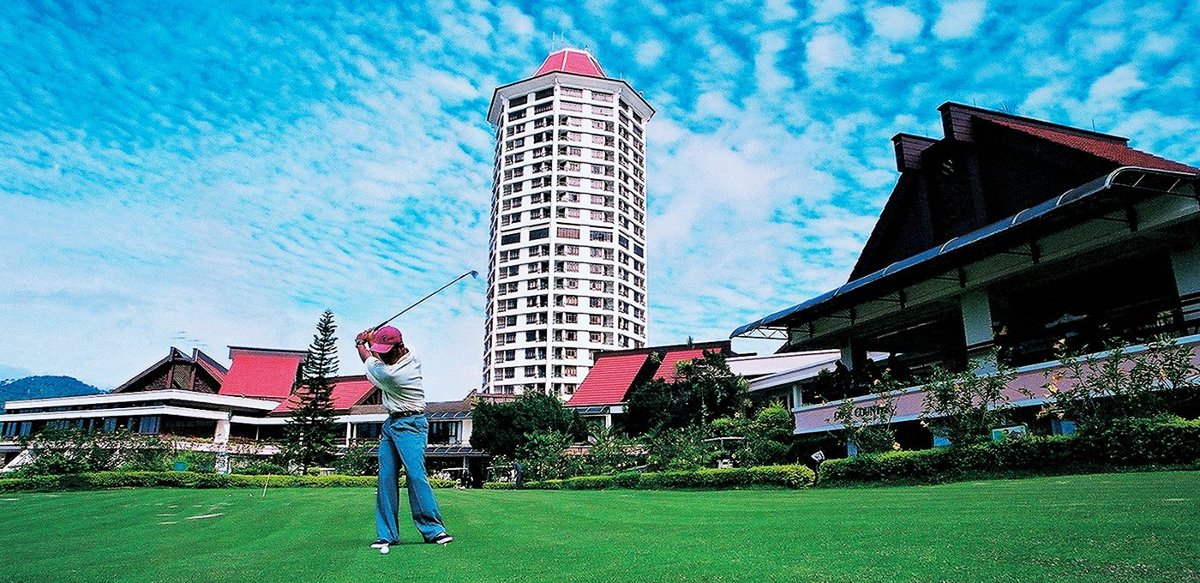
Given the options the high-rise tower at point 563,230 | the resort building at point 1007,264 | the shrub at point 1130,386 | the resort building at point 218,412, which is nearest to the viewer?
the shrub at point 1130,386

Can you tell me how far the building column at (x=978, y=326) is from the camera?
1958 centimetres

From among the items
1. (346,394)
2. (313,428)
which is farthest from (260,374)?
(313,428)

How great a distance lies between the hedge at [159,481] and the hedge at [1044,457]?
16666mm

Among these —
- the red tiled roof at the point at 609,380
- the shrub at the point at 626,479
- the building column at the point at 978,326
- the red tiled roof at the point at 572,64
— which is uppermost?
the red tiled roof at the point at 572,64

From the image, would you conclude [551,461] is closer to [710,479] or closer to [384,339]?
[710,479]

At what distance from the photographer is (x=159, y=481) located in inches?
1160

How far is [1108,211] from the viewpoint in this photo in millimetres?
15867

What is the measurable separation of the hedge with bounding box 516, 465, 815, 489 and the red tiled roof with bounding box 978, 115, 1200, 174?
9731mm

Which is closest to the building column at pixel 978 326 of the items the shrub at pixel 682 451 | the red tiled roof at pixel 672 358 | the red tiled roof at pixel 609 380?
the shrub at pixel 682 451

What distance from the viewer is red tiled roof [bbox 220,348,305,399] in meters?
68.9

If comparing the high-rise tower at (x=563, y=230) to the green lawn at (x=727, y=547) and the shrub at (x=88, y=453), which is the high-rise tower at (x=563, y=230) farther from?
the green lawn at (x=727, y=547)

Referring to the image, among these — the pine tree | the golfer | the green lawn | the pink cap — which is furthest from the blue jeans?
the pine tree

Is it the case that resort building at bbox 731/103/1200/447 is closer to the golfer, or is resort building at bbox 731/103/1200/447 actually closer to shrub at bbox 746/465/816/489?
shrub at bbox 746/465/816/489

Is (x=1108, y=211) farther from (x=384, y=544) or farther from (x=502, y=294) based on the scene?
(x=502, y=294)
